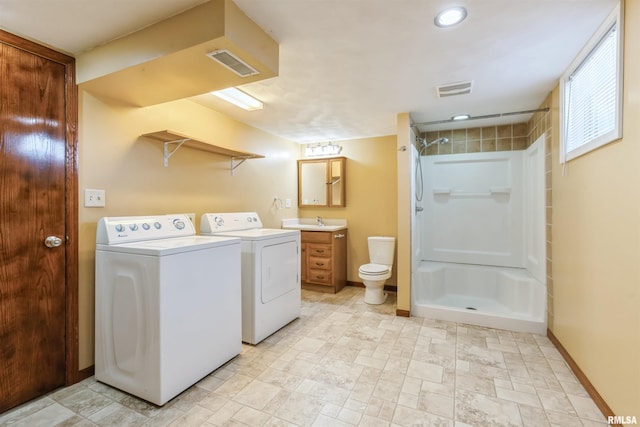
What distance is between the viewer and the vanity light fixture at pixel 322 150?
4273mm

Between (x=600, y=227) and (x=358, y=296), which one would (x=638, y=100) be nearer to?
(x=600, y=227)

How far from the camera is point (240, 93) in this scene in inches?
97.9

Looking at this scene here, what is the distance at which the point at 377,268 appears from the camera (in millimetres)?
3480

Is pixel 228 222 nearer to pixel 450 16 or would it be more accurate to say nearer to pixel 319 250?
pixel 319 250

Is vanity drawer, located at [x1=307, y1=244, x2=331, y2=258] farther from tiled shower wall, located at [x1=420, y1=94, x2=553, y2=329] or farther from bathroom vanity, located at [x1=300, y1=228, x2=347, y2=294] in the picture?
tiled shower wall, located at [x1=420, y1=94, x2=553, y2=329]

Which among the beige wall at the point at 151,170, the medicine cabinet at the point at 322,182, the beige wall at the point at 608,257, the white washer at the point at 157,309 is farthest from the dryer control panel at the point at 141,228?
the beige wall at the point at 608,257

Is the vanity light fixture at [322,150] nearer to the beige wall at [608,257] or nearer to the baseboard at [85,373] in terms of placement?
the beige wall at [608,257]

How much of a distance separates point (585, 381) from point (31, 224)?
11.5ft

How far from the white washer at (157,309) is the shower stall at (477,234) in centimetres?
200

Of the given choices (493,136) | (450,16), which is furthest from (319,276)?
(450,16)

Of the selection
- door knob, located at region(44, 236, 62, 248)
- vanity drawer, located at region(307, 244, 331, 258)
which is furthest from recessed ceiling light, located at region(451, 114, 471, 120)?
door knob, located at region(44, 236, 62, 248)

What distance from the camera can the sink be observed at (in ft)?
13.3

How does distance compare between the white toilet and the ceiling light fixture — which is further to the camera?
the white toilet

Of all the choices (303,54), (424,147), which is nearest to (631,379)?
(303,54)
